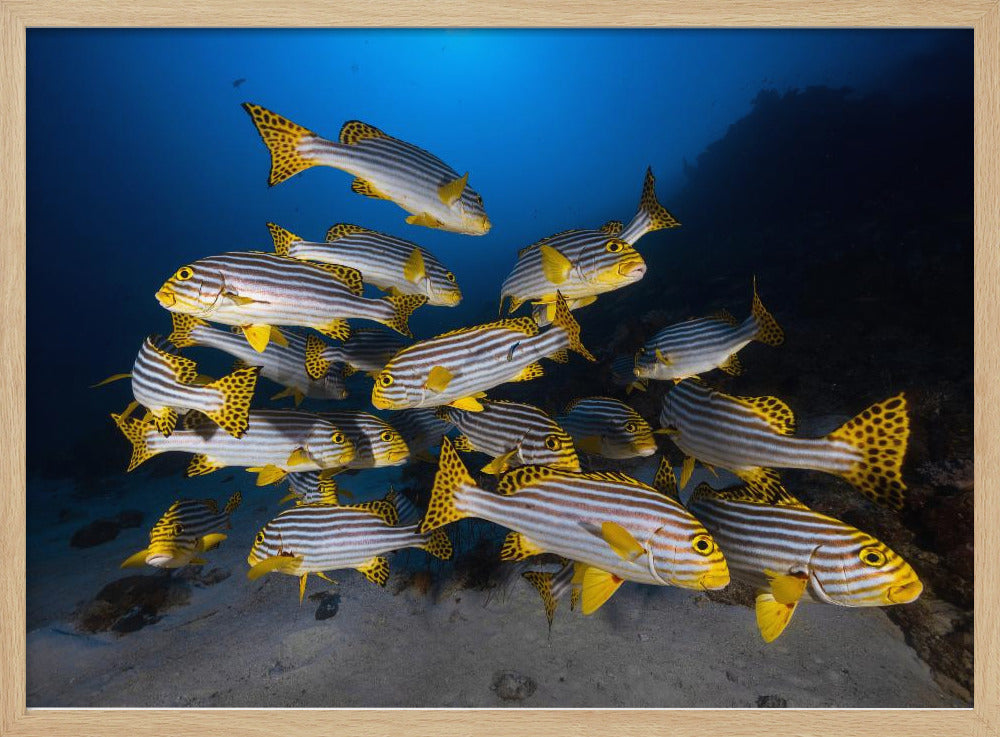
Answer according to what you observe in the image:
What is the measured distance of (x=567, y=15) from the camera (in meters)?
2.67

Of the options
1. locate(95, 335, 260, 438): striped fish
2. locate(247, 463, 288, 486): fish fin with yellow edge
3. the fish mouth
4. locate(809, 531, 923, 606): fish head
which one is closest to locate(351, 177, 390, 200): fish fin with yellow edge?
locate(95, 335, 260, 438): striped fish

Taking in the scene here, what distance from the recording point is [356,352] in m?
4.26

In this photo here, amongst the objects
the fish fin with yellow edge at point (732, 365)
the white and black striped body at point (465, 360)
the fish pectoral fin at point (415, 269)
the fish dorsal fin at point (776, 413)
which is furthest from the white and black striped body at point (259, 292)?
the fish fin with yellow edge at point (732, 365)

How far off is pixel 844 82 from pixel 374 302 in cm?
3387

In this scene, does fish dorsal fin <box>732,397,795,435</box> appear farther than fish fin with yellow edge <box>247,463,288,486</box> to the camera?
No

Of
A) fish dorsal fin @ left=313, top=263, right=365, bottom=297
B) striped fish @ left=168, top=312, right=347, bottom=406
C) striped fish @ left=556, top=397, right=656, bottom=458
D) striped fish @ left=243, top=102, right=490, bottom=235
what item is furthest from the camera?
striped fish @ left=556, top=397, right=656, bottom=458

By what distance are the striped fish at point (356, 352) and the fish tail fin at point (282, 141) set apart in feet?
4.14

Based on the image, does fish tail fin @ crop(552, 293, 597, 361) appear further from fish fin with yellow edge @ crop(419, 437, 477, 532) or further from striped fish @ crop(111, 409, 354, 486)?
striped fish @ crop(111, 409, 354, 486)

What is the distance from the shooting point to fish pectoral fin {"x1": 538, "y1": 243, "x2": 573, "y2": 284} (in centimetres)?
305

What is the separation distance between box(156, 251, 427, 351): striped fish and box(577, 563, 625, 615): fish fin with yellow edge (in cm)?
210

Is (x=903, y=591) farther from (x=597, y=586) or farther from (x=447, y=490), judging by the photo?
(x=447, y=490)

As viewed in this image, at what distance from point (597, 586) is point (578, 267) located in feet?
6.19

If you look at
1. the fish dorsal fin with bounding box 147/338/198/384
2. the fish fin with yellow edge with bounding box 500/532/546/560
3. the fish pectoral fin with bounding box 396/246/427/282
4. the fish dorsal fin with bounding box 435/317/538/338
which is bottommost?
the fish fin with yellow edge with bounding box 500/532/546/560

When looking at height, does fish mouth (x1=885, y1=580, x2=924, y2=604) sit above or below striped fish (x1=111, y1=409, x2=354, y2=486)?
above
